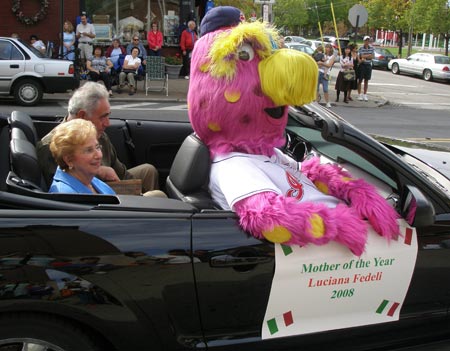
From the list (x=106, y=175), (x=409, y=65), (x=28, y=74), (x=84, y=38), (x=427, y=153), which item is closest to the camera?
(x=106, y=175)

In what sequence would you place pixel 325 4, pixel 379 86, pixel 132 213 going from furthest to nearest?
pixel 325 4, pixel 379 86, pixel 132 213

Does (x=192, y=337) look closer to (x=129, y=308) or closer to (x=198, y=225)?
(x=129, y=308)

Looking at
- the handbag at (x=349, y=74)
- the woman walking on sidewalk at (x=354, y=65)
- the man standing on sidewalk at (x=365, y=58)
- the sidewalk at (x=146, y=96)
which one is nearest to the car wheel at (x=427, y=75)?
the man standing on sidewalk at (x=365, y=58)

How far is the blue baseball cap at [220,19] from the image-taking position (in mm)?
2635

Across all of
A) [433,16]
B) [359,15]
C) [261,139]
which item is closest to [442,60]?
[359,15]

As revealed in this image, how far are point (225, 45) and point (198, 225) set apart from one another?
88 cm

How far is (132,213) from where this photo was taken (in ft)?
6.90

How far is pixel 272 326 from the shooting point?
2.27 m

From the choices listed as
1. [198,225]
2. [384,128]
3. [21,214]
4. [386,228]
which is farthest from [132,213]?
[384,128]

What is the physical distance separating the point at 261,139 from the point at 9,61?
10758 mm

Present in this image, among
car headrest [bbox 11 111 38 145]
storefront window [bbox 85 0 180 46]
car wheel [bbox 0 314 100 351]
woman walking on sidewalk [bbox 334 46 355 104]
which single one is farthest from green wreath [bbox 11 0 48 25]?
car wheel [bbox 0 314 100 351]

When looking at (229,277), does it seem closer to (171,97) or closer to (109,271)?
(109,271)

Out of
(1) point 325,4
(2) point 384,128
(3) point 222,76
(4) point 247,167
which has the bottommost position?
(2) point 384,128

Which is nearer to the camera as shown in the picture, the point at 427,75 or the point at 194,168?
the point at 194,168
